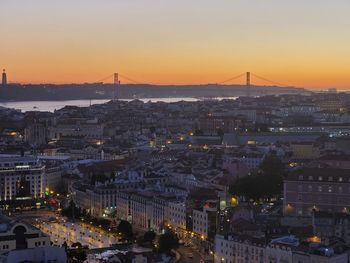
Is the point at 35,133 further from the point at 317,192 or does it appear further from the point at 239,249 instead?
the point at 239,249

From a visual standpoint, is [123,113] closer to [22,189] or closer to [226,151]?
[226,151]

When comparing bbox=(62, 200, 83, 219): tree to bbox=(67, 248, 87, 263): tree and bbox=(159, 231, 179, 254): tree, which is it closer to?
bbox=(159, 231, 179, 254): tree

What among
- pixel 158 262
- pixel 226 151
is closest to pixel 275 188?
pixel 158 262

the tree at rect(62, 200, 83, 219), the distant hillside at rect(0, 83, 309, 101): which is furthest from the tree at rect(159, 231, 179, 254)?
the distant hillside at rect(0, 83, 309, 101)

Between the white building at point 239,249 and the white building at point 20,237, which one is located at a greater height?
the white building at point 20,237

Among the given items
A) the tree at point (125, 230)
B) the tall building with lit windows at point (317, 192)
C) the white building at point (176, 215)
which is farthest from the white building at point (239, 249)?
the tall building with lit windows at point (317, 192)

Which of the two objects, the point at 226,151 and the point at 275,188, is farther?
the point at 226,151

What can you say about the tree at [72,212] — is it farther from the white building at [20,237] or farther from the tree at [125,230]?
the white building at [20,237]

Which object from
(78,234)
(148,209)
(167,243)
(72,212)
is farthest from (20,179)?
(167,243)
